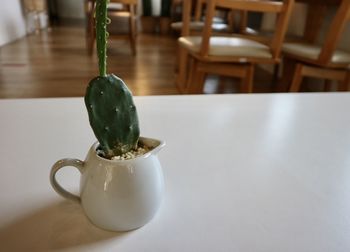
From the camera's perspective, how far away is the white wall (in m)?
3.32

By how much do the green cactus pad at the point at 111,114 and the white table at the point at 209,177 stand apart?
0.29 feet

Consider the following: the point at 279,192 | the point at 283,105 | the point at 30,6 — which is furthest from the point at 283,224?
the point at 30,6

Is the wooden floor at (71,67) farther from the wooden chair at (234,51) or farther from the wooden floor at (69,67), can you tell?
the wooden chair at (234,51)

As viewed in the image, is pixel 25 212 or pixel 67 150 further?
pixel 67 150

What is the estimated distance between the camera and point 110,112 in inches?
11.2

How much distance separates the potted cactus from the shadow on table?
0.04 ft

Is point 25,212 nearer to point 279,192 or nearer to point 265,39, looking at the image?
point 279,192

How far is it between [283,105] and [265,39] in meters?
1.52

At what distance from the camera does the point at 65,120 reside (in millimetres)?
557

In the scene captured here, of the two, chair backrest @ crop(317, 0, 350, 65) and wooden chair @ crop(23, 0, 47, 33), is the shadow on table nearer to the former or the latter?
chair backrest @ crop(317, 0, 350, 65)

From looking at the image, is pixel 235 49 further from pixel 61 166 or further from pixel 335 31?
pixel 61 166

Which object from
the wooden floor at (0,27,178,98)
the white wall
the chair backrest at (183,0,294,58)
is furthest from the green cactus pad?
the white wall

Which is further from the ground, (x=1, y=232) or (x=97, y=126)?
(x=97, y=126)

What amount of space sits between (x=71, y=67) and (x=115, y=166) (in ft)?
8.06
